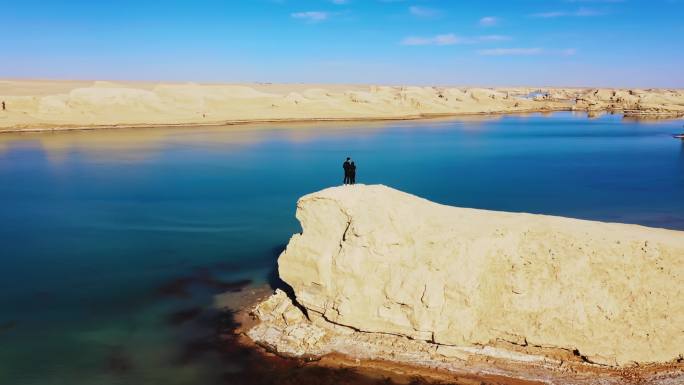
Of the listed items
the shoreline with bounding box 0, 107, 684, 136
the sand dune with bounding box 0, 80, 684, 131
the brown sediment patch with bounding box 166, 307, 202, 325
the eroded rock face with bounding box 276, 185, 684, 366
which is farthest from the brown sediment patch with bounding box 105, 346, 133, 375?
the sand dune with bounding box 0, 80, 684, 131

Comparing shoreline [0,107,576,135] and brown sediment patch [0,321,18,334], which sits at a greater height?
shoreline [0,107,576,135]

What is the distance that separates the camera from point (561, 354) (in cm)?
1020

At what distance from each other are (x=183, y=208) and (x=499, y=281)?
1790cm

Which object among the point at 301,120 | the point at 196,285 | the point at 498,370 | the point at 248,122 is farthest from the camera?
the point at 301,120

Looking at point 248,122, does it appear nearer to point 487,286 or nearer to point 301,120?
point 301,120

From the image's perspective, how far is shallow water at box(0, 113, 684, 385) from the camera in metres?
11.5

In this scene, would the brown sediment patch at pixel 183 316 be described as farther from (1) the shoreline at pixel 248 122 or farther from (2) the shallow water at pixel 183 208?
(1) the shoreline at pixel 248 122

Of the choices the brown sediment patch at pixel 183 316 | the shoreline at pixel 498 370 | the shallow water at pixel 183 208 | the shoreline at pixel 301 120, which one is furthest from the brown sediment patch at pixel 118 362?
the shoreline at pixel 301 120

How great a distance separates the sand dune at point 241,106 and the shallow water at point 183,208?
1043 centimetres

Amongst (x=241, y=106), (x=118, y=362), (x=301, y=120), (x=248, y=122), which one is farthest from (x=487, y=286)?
(x=241, y=106)

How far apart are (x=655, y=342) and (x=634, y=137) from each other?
55169 millimetres

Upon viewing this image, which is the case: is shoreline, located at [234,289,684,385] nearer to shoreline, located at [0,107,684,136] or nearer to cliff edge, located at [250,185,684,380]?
cliff edge, located at [250,185,684,380]

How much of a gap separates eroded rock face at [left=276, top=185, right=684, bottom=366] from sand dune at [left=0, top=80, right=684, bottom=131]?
2399 inches

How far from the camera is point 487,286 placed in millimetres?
10680
